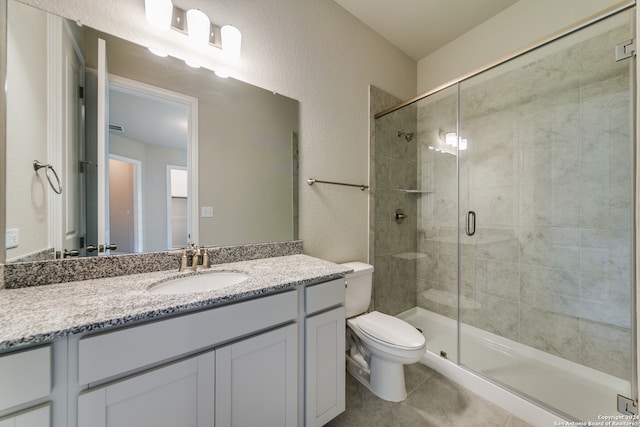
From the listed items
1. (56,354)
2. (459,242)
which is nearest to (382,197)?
(459,242)

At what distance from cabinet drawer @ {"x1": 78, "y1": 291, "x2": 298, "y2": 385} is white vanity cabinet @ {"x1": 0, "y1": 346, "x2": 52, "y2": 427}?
63 mm

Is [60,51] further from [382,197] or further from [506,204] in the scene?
[506,204]

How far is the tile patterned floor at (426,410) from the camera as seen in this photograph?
51.3 inches

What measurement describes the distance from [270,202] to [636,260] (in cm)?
188

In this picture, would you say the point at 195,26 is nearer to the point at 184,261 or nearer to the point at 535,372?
the point at 184,261

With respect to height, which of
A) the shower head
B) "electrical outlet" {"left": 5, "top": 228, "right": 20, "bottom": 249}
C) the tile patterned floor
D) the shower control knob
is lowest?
the tile patterned floor

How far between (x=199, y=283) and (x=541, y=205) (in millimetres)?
2449

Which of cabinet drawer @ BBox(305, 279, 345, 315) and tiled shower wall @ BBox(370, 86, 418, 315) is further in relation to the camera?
tiled shower wall @ BBox(370, 86, 418, 315)

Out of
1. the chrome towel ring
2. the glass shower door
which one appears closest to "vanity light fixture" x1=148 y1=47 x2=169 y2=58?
the chrome towel ring

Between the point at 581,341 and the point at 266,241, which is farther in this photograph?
the point at 581,341

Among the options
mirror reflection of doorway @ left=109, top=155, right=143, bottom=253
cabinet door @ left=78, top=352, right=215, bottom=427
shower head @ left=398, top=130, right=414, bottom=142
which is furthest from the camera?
shower head @ left=398, top=130, right=414, bottom=142

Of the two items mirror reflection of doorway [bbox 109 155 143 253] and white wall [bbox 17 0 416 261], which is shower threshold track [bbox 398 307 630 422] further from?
mirror reflection of doorway [bbox 109 155 143 253]

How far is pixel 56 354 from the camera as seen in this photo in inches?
23.5

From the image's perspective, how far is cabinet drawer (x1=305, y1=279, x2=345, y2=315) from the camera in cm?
106
